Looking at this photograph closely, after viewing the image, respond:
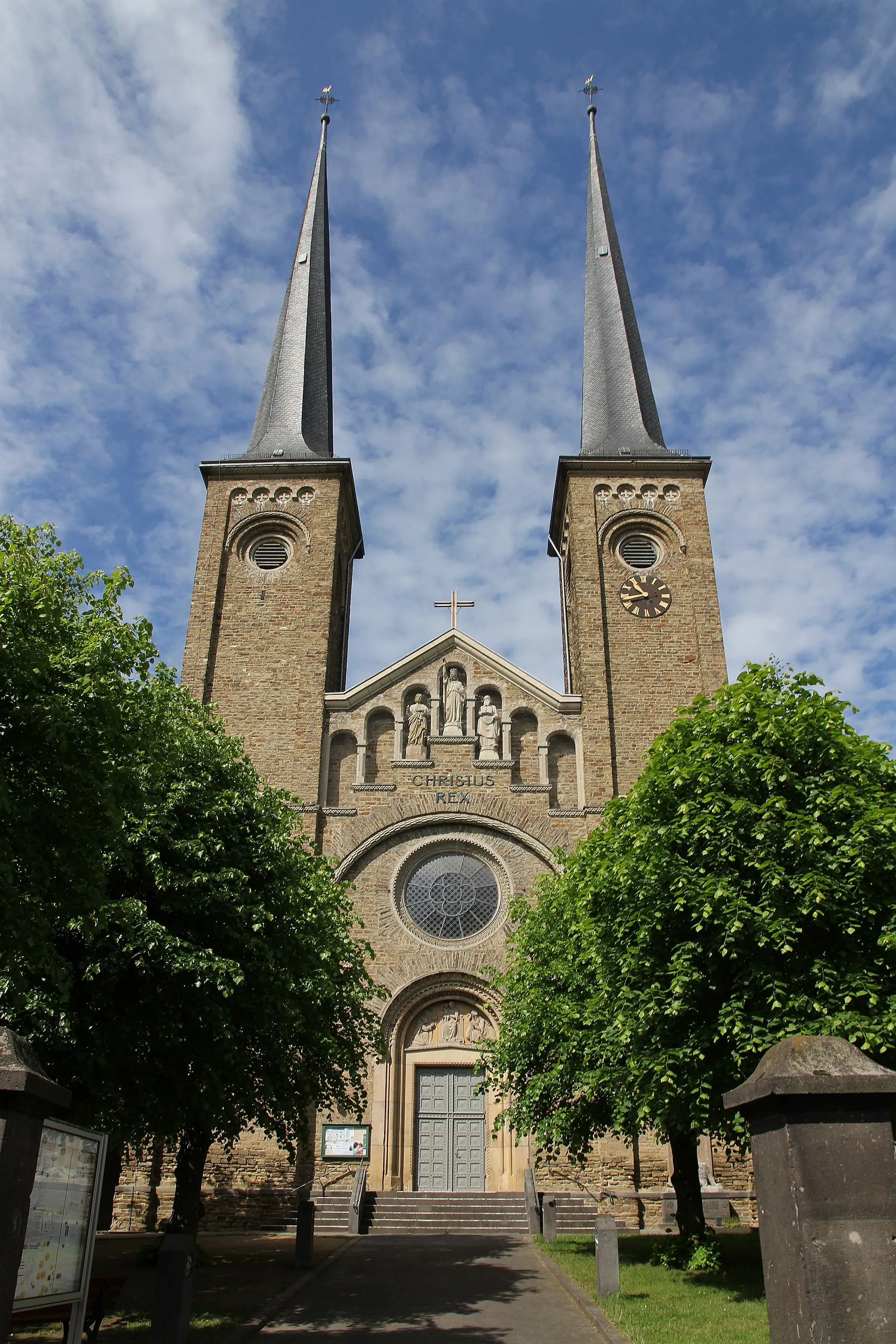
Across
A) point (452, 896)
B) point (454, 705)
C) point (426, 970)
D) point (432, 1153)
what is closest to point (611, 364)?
point (454, 705)

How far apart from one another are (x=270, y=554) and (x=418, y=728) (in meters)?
7.33

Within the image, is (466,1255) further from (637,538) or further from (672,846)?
(637,538)

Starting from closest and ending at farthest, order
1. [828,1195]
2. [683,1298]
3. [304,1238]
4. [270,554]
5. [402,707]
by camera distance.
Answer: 1. [828,1195]
2. [683,1298]
3. [304,1238]
4. [402,707]
5. [270,554]

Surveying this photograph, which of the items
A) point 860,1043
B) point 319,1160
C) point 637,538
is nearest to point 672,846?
point 860,1043

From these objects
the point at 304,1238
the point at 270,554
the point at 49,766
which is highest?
the point at 270,554

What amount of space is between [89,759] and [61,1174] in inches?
158

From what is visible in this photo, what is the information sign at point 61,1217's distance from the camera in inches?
250

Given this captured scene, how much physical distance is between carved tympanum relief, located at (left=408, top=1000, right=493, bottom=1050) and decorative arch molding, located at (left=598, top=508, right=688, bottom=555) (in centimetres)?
1393

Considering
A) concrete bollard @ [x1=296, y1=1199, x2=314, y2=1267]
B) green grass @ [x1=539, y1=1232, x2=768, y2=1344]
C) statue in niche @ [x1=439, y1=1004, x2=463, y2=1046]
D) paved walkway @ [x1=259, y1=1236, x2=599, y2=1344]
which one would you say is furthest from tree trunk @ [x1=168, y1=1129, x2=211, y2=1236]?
statue in niche @ [x1=439, y1=1004, x2=463, y2=1046]

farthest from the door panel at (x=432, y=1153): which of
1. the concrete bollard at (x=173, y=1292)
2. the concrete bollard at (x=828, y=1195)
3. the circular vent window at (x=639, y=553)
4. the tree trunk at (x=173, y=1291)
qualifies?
the concrete bollard at (x=828, y=1195)

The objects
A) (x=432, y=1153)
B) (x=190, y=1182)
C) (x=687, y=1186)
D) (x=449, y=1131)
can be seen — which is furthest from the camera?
(x=449, y=1131)

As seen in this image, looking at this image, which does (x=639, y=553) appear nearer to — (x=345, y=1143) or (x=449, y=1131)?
(x=449, y=1131)

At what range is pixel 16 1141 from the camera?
18.1 feet

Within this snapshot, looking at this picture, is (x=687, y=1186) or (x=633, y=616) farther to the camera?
(x=633, y=616)
